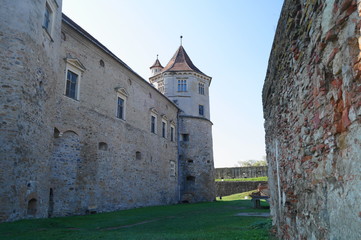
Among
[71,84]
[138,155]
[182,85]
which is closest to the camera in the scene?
[71,84]

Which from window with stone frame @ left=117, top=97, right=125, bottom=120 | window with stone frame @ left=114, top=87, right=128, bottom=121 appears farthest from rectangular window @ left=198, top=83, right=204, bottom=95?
window with stone frame @ left=117, top=97, right=125, bottom=120

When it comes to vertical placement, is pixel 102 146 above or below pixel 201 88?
below

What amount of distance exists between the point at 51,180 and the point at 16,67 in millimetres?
5769

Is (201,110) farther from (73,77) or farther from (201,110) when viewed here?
(73,77)

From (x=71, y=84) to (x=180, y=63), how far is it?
1906 cm

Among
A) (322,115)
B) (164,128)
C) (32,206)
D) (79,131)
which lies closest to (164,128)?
(164,128)

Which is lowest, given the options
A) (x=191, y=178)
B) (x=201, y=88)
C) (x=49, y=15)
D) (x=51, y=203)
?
(x=51, y=203)

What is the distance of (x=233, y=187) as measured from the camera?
120 feet

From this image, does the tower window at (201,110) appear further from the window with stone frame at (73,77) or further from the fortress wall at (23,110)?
the fortress wall at (23,110)

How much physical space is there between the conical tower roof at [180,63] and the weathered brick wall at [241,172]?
14697 mm

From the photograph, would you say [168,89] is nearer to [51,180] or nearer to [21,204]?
[51,180]

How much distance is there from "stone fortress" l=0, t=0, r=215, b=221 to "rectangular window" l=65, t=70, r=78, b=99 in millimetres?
52

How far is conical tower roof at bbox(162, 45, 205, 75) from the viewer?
33.0 m

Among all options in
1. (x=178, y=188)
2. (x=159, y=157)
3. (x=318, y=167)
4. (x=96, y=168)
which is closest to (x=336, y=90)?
(x=318, y=167)
